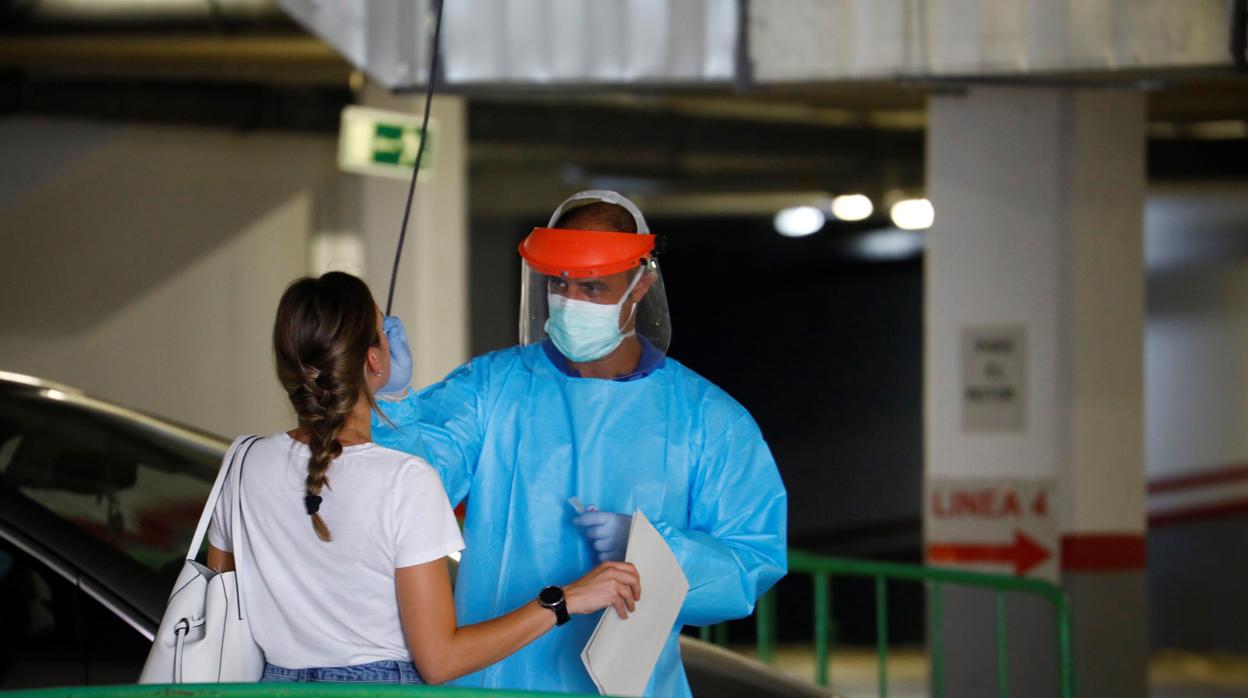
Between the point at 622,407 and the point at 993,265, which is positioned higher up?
the point at 993,265

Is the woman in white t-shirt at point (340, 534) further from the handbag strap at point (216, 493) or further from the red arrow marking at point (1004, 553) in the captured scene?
the red arrow marking at point (1004, 553)

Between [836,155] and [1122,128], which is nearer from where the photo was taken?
[1122,128]

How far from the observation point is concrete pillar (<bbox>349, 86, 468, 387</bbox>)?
21.2 ft

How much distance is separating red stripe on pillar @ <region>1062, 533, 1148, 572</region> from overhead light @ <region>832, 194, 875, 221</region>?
176 inches

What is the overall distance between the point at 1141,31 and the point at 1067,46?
0.75ft

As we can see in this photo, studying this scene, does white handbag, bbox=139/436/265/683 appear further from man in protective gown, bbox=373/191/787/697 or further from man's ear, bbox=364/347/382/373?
man in protective gown, bbox=373/191/787/697

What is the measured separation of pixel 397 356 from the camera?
2.20 m

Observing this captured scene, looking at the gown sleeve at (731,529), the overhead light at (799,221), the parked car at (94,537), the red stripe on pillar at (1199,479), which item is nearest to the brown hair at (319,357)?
the gown sleeve at (731,529)

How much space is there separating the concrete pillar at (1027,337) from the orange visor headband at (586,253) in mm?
3818

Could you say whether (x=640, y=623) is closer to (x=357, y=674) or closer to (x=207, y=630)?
(x=357, y=674)

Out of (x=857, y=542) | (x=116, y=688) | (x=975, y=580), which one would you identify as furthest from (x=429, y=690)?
(x=857, y=542)

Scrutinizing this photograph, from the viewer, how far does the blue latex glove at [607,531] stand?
2.18 metres

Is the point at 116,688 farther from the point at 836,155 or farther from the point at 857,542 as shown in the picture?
the point at 857,542

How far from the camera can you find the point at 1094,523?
599 centimetres
